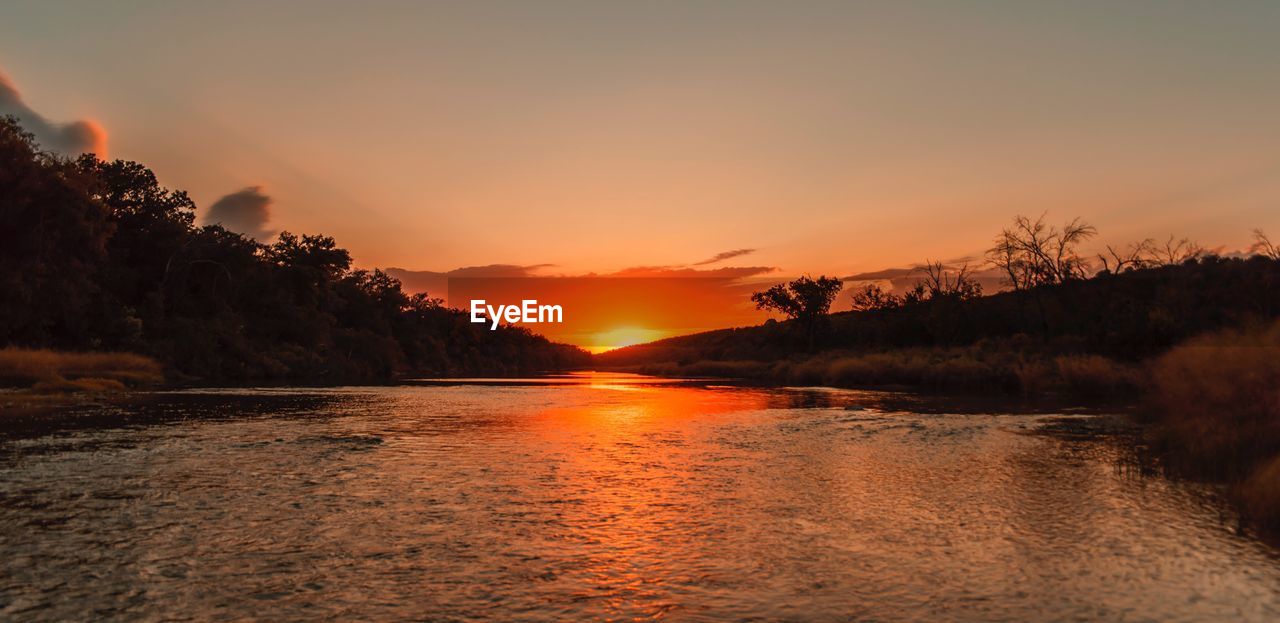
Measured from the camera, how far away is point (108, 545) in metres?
7.81

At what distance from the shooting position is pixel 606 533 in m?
8.73

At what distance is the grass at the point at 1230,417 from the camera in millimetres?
10318

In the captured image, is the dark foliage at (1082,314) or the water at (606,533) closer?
the water at (606,533)

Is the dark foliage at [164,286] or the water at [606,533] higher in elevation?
the dark foliage at [164,286]

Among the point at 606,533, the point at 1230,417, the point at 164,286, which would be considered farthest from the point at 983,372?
the point at 164,286

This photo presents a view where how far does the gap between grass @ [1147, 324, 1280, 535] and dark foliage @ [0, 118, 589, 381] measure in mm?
58391

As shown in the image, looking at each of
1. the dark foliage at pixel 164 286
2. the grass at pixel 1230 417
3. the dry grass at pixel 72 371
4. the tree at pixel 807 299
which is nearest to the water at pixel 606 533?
the grass at pixel 1230 417

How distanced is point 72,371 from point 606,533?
136ft

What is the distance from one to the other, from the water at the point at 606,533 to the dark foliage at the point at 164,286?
40640mm

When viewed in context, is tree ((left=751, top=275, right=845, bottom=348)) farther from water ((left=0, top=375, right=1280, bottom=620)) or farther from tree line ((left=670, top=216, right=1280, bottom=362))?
water ((left=0, top=375, right=1280, bottom=620))

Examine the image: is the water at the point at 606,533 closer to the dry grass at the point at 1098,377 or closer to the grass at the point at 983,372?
the dry grass at the point at 1098,377

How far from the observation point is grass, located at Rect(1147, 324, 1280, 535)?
10.3 meters

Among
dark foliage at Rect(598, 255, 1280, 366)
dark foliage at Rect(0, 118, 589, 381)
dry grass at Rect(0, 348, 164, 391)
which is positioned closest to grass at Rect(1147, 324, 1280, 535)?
dark foliage at Rect(598, 255, 1280, 366)

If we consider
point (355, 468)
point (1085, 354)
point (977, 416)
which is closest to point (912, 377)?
point (1085, 354)
